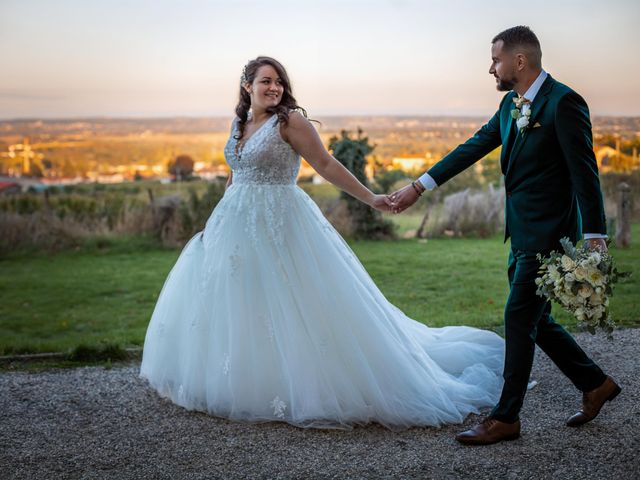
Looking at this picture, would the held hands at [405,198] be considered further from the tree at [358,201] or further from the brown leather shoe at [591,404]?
the tree at [358,201]

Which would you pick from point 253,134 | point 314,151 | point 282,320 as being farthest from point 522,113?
point 282,320

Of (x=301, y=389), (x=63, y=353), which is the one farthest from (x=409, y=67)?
(x=301, y=389)

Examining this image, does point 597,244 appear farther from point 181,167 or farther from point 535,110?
point 181,167

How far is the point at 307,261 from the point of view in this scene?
430 centimetres

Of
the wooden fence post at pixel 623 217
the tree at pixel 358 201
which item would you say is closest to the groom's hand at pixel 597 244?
the wooden fence post at pixel 623 217

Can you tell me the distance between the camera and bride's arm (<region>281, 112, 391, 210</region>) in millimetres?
4355

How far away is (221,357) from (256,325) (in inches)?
11.6

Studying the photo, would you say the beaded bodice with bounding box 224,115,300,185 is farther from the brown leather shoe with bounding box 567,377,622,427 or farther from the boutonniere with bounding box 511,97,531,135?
the brown leather shoe with bounding box 567,377,622,427

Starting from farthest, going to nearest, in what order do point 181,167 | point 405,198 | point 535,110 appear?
point 181,167 < point 405,198 < point 535,110

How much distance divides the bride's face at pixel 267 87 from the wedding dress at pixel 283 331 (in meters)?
0.15

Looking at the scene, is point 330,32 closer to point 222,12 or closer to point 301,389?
point 222,12

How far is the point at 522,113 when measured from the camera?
371cm

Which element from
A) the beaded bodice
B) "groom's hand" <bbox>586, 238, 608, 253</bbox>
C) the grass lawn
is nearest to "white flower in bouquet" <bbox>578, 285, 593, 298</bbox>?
"groom's hand" <bbox>586, 238, 608, 253</bbox>

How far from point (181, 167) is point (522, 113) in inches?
492
